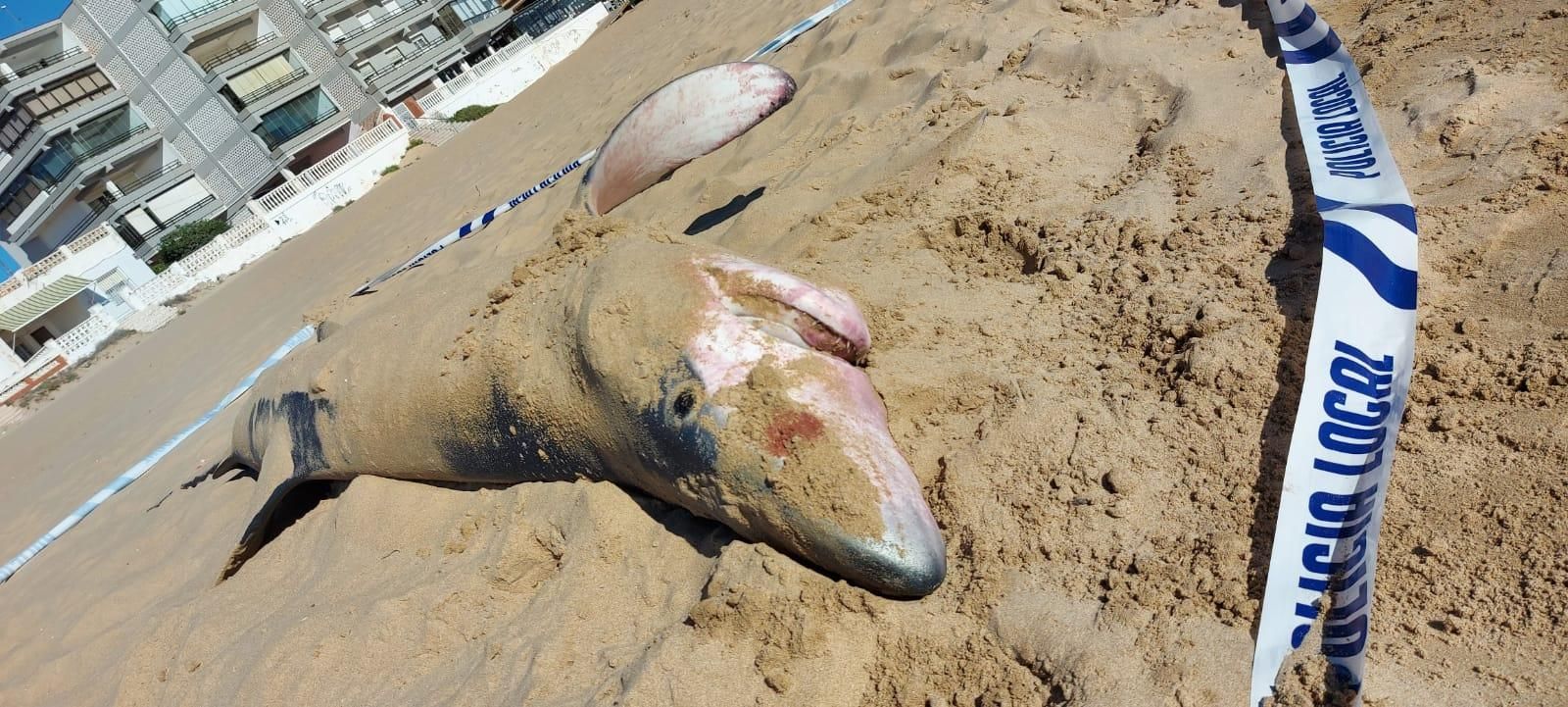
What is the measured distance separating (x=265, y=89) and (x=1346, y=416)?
1275 inches

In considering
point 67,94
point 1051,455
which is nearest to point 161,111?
point 67,94

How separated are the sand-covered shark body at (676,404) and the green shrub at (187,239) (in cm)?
2568

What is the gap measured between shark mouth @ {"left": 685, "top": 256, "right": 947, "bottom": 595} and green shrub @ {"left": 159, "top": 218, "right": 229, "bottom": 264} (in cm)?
2713

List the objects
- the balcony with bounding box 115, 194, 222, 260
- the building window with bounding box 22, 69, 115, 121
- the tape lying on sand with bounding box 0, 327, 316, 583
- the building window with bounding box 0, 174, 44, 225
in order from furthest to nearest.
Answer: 1. the building window with bounding box 0, 174, 44, 225
2. the balcony with bounding box 115, 194, 222, 260
3. the building window with bounding box 22, 69, 115, 121
4. the tape lying on sand with bounding box 0, 327, 316, 583

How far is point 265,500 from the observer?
3.91m

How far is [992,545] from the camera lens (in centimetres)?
201

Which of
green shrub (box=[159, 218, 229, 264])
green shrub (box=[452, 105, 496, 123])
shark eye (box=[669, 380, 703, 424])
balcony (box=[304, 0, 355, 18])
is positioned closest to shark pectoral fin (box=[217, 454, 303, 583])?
shark eye (box=[669, 380, 703, 424])

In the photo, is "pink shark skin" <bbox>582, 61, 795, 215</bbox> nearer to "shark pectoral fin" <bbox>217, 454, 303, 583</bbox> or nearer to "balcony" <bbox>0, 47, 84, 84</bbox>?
"shark pectoral fin" <bbox>217, 454, 303, 583</bbox>

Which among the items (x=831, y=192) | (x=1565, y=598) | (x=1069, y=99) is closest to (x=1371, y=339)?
(x=1565, y=598)

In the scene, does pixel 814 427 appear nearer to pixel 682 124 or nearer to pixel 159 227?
pixel 682 124

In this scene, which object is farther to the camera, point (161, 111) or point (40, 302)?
point (161, 111)

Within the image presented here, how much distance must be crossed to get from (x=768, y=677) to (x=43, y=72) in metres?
33.2

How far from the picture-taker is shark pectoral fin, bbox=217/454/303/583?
3828 millimetres

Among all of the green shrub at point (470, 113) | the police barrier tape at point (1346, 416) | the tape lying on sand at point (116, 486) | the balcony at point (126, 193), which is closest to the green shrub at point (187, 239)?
the balcony at point (126, 193)
